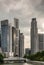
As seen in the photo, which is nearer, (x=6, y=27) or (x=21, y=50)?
(x=6, y=27)

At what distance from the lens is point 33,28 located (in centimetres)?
8719

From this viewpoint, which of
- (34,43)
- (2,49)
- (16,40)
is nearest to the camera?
(2,49)

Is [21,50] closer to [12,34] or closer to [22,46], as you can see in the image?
[22,46]

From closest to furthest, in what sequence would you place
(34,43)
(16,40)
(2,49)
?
(2,49) < (34,43) < (16,40)

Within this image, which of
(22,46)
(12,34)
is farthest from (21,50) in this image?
(12,34)

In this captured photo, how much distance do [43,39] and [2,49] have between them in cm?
2655

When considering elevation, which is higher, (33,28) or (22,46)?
(33,28)

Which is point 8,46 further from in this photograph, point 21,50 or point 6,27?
point 21,50

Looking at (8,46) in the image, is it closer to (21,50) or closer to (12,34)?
(12,34)

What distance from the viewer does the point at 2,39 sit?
76.0 meters

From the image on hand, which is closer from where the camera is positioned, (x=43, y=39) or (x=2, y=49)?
(x=2, y=49)

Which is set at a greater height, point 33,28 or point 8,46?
point 33,28

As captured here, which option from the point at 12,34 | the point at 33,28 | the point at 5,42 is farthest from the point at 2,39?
the point at 33,28

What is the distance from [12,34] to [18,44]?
8637mm
